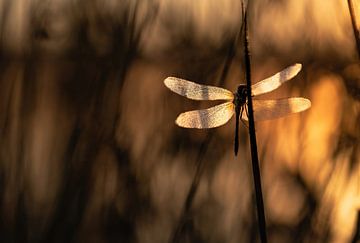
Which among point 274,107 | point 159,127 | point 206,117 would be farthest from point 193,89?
point 274,107

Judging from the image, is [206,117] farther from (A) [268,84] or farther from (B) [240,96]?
(A) [268,84]

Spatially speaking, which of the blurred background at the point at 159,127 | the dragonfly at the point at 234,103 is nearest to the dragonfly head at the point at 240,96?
the dragonfly at the point at 234,103

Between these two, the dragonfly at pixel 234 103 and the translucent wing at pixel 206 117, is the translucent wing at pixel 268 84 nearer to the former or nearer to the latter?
the dragonfly at pixel 234 103

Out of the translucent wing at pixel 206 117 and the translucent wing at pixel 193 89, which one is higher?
the translucent wing at pixel 193 89

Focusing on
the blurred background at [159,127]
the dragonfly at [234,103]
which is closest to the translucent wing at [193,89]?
the dragonfly at [234,103]

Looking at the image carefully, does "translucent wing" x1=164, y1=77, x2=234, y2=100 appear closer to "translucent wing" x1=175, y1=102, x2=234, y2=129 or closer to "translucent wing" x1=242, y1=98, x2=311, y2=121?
"translucent wing" x1=175, y1=102, x2=234, y2=129

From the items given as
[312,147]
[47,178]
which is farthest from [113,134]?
[312,147]

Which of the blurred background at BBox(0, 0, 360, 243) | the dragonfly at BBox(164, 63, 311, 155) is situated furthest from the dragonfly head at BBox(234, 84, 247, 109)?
the blurred background at BBox(0, 0, 360, 243)
